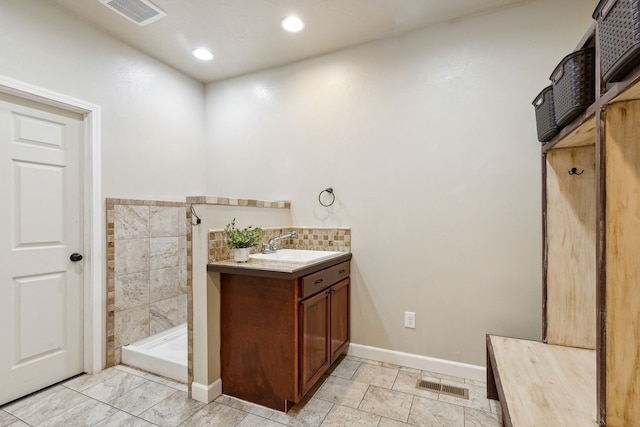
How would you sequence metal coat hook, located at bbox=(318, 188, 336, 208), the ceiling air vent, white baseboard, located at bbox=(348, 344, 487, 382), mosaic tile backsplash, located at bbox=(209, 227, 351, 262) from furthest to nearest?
1. metal coat hook, located at bbox=(318, 188, 336, 208)
2. mosaic tile backsplash, located at bbox=(209, 227, 351, 262)
3. white baseboard, located at bbox=(348, 344, 487, 382)
4. the ceiling air vent

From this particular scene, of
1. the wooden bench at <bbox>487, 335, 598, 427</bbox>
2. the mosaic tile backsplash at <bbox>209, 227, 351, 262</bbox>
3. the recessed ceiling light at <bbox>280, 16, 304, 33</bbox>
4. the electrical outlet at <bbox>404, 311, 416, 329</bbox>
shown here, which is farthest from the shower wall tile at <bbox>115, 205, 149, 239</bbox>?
the wooden bench at <bbox>487, 335, 598, 427</bbox>

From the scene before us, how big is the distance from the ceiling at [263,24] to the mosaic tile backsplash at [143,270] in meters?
1.41

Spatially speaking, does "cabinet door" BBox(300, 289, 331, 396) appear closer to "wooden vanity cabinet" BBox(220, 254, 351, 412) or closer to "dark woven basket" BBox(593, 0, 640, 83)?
"wooden vanity cabinet" BBox(220, 254, 351, 412)

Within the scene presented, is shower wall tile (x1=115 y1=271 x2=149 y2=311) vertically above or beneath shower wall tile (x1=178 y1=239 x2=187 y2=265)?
beneath

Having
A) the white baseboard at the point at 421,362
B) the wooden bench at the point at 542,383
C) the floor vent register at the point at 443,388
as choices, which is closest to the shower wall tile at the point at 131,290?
the white baseboard at the point at 421,362

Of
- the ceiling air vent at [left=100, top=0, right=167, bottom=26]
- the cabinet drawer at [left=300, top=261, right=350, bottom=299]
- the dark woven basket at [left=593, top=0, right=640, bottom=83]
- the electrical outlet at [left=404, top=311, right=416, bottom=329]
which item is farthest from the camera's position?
the electrical outlet at [left=404, top=311, right=416, bottom=329]

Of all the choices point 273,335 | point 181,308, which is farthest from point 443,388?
point 181,308

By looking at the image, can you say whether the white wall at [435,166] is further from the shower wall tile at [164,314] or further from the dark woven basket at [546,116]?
the shower wall tile at [164,314]

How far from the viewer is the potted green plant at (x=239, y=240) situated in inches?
80.8

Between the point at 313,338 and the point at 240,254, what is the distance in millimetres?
741

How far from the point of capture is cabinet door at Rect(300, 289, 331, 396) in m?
1.91

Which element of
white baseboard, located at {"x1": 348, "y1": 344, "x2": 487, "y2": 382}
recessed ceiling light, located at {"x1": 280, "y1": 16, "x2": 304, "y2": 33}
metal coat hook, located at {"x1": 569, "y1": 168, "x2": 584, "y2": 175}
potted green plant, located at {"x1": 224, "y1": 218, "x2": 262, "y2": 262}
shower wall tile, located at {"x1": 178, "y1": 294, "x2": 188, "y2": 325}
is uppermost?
recessed ceiling light, located at {"x1": 280, "y1": 16, "x2": 304, "y2": 33}

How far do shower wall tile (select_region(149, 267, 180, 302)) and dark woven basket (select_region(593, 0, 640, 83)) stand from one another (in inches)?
128

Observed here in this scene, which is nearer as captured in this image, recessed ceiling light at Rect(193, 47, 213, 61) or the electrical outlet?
the electrical outlet
